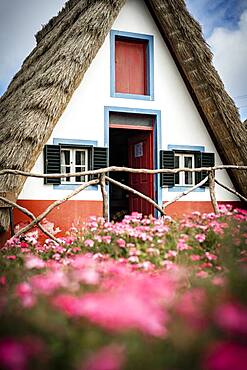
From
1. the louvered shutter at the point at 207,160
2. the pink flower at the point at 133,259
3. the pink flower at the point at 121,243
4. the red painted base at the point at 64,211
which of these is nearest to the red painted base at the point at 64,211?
the red painted base at the point at 64,211

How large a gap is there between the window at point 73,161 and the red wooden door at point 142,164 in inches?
52.7

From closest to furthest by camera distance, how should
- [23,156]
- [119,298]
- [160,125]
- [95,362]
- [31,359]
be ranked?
[95,362]
[31,359]
[119,298]
[23,156]
[160,125]

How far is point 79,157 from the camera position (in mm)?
9531

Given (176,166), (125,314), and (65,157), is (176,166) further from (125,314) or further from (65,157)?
(125,314)

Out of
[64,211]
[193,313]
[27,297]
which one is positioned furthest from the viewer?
[64,211]

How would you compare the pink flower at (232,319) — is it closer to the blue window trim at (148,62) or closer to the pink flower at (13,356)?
the pink flower at (13,356)

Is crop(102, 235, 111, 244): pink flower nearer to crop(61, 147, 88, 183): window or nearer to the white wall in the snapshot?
the white wall

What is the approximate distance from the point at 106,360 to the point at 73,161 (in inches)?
327

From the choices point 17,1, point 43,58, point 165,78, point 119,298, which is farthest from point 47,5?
point 119,298

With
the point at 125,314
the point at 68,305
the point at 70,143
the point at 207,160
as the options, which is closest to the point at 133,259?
the point at 68,305

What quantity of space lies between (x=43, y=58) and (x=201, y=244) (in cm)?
663

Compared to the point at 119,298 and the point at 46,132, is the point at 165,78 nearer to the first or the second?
the point at 46,132

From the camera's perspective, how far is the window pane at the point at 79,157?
951 centimetres

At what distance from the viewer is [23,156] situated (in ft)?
25.9
